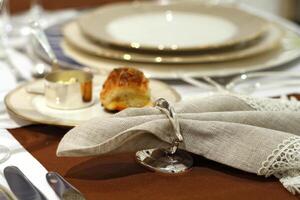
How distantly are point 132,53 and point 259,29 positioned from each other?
0.79ft

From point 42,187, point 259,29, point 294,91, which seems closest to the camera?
point 42,187

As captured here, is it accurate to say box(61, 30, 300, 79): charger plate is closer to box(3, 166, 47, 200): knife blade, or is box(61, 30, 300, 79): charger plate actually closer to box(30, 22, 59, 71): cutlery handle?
box(30, 22, 59, 71): cutlery handle

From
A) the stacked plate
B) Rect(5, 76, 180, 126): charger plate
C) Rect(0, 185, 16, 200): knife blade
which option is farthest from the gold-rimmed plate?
Rect(0, 185, 16, 200): knife blade

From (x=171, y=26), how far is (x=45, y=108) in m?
0.47

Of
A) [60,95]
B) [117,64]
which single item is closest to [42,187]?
[60,95]

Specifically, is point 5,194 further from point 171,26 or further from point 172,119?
point 171,26

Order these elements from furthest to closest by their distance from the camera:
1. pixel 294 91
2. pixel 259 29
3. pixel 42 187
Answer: pixel 259 29 < pixel 294 91 < pixel 42 187

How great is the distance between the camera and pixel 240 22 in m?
1.14

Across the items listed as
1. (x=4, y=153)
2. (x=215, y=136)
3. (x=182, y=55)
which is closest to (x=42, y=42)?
(x=182, y=55)

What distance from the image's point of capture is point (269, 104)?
2.43ft

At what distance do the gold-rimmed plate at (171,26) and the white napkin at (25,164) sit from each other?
313 mm

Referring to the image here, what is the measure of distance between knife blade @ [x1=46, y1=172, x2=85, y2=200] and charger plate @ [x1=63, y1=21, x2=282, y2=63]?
392 mm

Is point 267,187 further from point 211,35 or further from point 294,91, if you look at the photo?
point 211,35

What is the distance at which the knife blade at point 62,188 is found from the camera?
1.86ft
